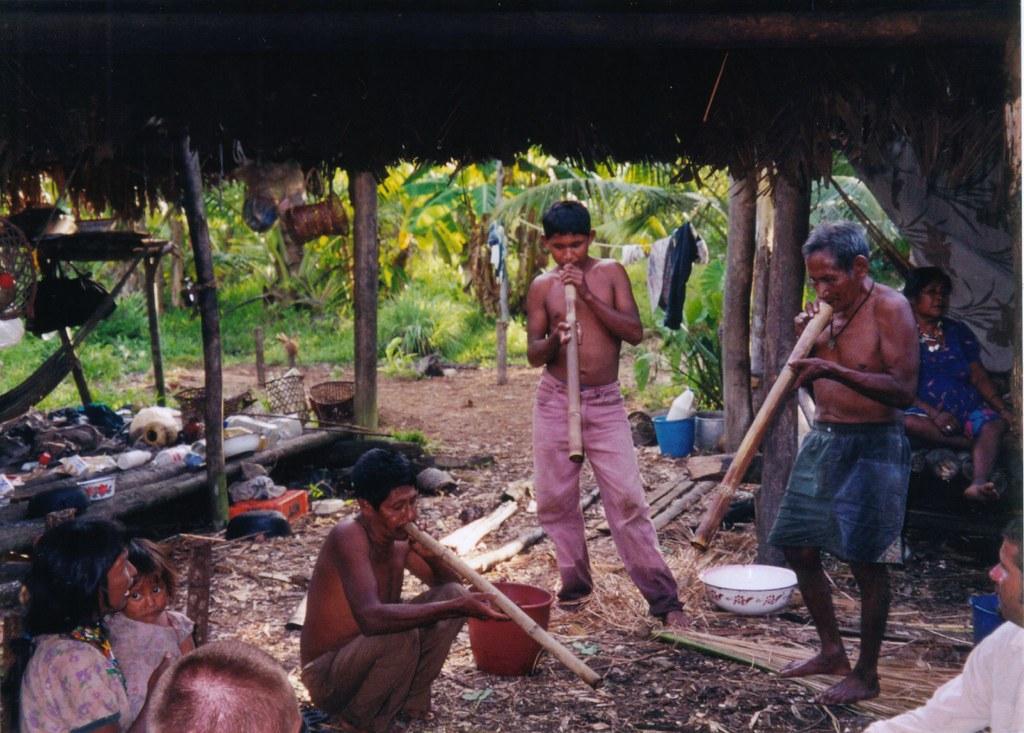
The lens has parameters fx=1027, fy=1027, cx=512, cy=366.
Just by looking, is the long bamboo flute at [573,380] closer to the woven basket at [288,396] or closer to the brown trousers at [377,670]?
the brown trousers at [377,670]

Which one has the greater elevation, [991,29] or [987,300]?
[991,29]

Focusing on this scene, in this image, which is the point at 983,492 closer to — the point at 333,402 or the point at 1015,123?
the point at 1015,123

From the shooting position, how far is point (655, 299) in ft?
28.1

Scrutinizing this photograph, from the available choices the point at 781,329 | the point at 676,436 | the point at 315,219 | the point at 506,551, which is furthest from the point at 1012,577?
the point at 676,436

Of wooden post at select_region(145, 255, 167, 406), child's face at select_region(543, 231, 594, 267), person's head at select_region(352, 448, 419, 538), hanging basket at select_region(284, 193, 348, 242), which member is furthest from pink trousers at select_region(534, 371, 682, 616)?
wooden post at select_region(145, 255, 167, 406)

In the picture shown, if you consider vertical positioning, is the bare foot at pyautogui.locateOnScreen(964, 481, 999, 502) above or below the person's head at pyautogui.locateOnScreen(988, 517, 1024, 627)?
below

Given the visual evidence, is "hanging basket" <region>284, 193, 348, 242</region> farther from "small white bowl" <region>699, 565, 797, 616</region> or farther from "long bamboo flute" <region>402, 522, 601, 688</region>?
"long bamboo flute" <region>402, 522, 601, 688</region>

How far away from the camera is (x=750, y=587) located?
461 centimetres

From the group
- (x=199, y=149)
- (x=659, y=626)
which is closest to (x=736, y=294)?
(x=659, y=626)

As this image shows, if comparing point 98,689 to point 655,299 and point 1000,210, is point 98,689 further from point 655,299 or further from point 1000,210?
point 655,299

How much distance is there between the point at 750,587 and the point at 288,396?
5.09 metres

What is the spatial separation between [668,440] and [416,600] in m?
5.10

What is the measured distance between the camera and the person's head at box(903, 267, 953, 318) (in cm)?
536

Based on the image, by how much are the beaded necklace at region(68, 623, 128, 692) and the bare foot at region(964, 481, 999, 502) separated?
13.6 feet
